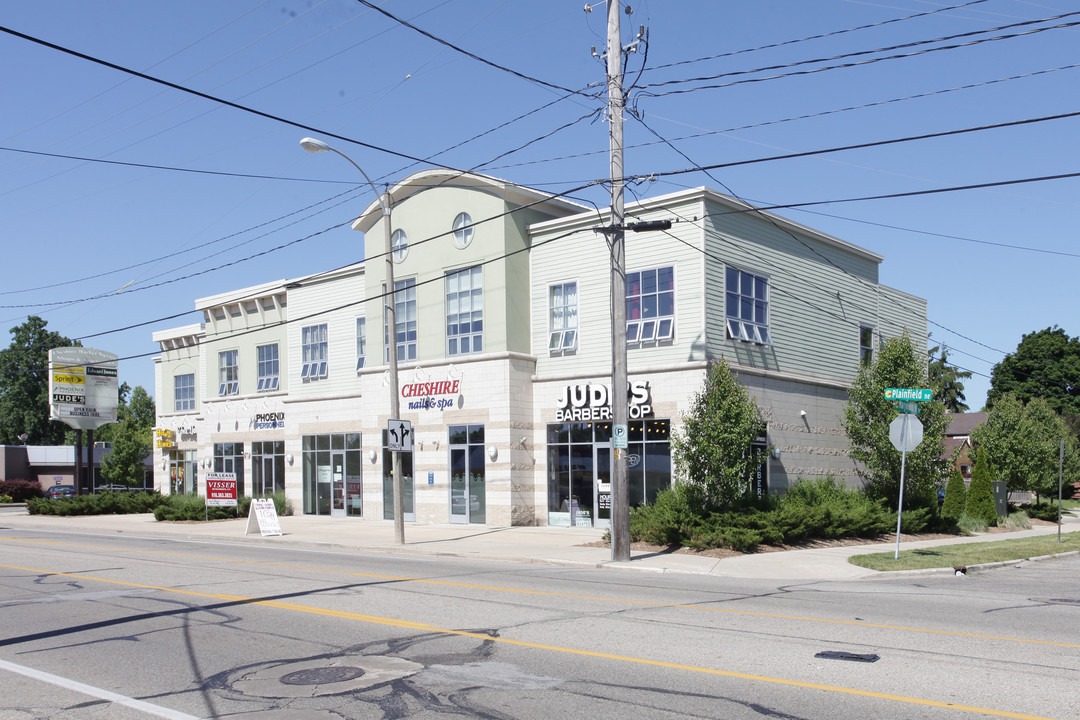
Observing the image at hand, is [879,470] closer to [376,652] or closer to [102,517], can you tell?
[376,652]

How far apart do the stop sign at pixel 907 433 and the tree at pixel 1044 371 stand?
63.2 metres

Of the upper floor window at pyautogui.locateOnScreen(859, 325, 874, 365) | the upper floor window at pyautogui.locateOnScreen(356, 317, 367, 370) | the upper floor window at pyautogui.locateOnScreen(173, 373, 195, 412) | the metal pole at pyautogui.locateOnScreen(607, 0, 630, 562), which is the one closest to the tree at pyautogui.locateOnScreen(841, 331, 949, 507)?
the upper floor window at pyautogui.locateOnScreen(859, 325, 874, 365)

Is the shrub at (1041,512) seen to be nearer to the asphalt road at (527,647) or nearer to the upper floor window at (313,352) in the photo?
the asphalt road at (527,647)

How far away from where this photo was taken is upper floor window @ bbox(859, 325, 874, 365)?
31.7 metres

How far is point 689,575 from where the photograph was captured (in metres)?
16.6

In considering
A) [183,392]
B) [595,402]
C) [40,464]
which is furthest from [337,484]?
[40,464]

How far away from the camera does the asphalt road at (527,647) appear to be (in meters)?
6.95

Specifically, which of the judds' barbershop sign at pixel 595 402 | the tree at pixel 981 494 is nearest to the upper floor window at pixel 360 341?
the judds' barbershop sign at pixel 595 402

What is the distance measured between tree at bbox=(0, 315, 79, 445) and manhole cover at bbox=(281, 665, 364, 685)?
9703 cm

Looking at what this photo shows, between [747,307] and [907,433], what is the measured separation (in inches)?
347

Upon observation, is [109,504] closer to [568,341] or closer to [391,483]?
[391,483]

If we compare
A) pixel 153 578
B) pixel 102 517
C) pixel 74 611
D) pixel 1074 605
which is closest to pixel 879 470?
pixel 1074 605

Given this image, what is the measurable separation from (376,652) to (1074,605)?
9.77m

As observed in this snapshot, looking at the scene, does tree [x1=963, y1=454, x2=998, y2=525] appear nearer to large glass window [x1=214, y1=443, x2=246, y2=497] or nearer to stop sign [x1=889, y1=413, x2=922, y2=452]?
stop sign [x1=889, y1=413, x2=922, y2=452]
